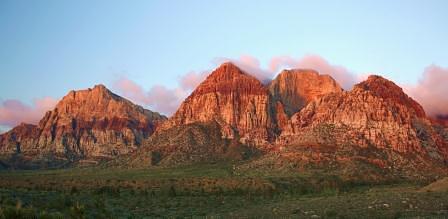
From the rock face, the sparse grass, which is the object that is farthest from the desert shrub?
the rock face

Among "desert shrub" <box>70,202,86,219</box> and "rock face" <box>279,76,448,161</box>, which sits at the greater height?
"rock face" <box>279,76,448,161</box>

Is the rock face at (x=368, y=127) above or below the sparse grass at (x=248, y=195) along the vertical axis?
above

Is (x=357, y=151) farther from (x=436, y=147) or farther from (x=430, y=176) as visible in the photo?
(x=436, y=147)

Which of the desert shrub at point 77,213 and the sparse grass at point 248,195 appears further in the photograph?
the sparse grass at point 248,195

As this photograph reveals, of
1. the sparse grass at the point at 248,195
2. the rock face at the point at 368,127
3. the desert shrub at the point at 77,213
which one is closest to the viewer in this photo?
the desert shrub at the point at 77,213

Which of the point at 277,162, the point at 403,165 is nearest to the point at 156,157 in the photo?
the point at 277,162

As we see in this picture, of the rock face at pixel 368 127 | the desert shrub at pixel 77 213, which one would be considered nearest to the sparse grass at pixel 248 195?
the desert shrub at pixel 77 213

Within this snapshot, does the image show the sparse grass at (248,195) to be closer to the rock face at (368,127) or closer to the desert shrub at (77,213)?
the desert shrub at (77,213)

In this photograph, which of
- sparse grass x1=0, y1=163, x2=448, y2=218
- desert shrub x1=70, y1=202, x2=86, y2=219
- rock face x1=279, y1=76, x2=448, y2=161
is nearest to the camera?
desert shrub x1=70, y1=202, x2=86, y2=219

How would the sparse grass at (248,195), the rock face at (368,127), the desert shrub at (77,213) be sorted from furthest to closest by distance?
1. the rock face at (368,127)
2. the sparse grass at (248,195)
3. the desert shrub at (77,213)

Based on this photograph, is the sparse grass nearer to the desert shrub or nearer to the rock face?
the desert shrub

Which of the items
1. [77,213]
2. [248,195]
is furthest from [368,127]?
[77,213]

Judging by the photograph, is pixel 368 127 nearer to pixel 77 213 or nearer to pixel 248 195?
pixel 248 195

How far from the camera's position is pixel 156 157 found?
648ft
